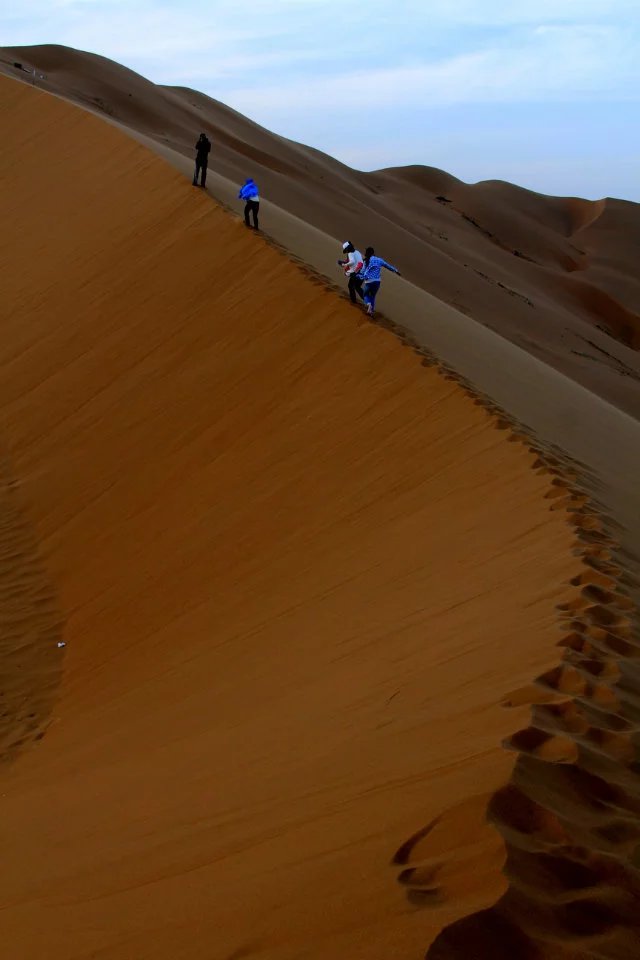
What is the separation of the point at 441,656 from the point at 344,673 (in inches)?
23.6

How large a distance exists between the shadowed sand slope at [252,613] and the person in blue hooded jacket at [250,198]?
17.7 inches

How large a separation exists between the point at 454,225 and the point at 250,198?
27853mm

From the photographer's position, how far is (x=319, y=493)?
8.11m

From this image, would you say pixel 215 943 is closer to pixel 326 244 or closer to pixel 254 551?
pixel 254 551

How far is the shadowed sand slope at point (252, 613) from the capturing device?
329 cm

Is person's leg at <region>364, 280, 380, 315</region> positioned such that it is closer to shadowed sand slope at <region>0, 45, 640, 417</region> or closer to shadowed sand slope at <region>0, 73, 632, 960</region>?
shadowed sand slope at <region>0, 73, 632, 960</region>

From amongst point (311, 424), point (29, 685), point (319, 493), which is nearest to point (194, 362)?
point (311, 424)

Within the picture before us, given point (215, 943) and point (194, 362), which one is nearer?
point (215, 943)

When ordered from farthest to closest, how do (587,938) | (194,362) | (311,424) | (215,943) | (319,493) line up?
(194,362), (311,424), (319,493), (215,943), (587,938)

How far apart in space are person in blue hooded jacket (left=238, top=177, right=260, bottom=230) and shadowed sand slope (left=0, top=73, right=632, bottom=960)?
450 millimetres

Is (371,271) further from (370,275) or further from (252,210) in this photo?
(252,210)

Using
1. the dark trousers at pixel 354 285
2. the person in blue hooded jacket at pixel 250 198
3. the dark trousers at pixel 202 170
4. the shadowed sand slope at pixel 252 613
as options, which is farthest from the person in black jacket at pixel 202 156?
the dark trousers at pixel 354 285

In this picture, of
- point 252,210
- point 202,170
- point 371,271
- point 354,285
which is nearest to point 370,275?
point 371,271

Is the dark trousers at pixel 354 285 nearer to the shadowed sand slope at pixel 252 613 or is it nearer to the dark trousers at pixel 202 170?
the shadowed sand slope at pixel 252 613
